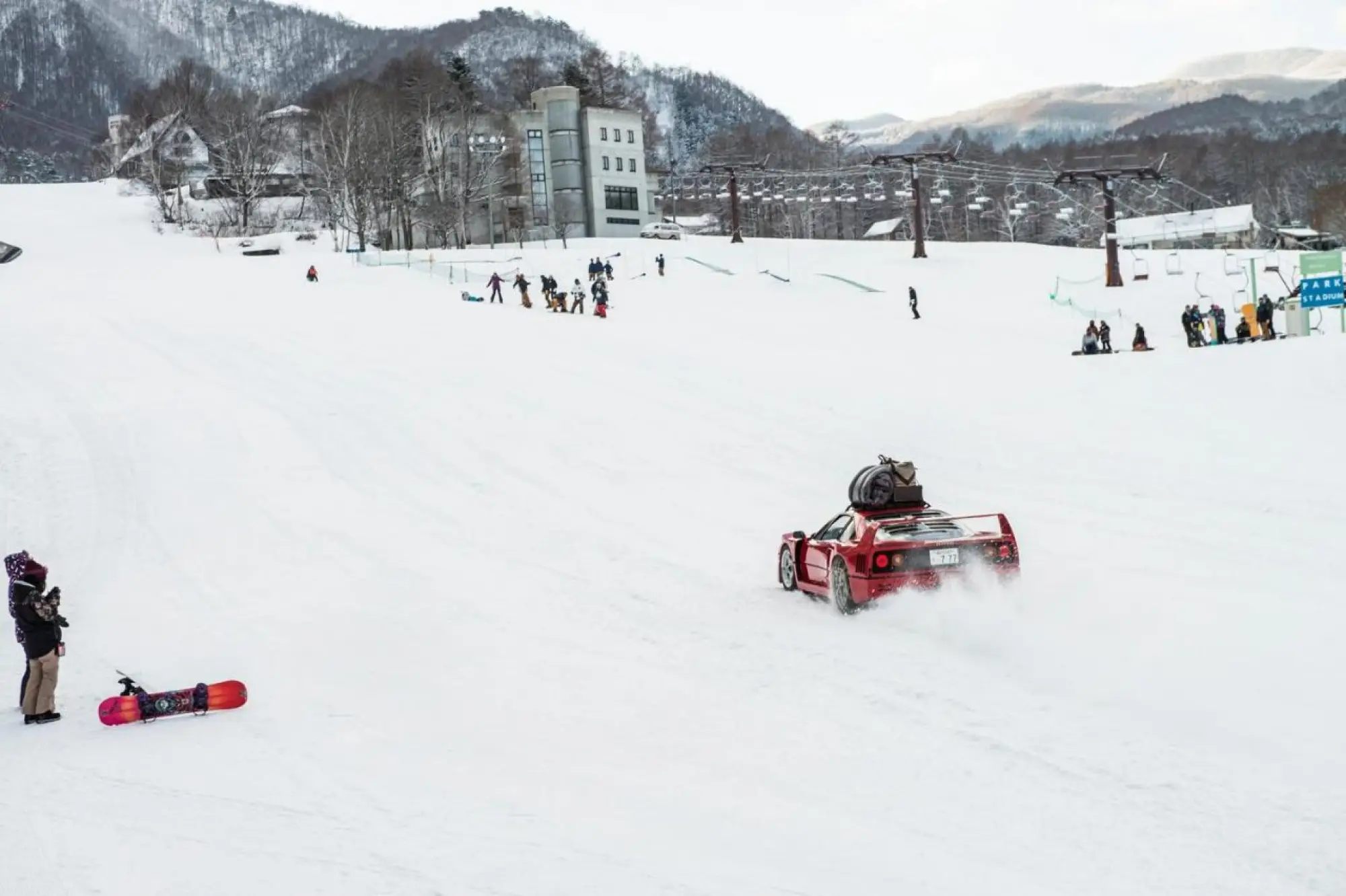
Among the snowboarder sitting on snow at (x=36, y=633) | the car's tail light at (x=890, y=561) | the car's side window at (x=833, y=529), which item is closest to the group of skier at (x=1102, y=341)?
the car's side window at (x=833, y=529)

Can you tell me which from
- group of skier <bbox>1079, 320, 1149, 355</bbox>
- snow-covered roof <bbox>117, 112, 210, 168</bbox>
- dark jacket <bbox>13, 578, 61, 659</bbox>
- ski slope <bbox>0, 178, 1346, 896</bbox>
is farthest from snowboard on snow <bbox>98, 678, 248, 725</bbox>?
snow-covered roof <bbox>117, 112, 210, 168</bbox>

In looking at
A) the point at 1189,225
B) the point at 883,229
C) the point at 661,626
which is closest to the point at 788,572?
the point at 661,626

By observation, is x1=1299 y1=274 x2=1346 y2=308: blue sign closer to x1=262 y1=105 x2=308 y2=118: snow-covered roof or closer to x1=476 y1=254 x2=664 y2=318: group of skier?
x1=476 y1=254 x2=664 y2=318: group of skier

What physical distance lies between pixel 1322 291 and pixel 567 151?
76.6 metres

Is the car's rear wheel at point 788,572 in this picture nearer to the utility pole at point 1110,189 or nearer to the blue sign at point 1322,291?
the blue sign at point 1322,291

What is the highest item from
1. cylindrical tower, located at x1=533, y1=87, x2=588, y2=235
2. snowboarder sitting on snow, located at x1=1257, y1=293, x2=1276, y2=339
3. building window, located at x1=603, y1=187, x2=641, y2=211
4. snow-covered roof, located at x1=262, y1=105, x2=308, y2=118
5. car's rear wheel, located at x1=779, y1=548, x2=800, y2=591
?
snow-covered roof, located at x1=262, y1=105, x2=308, y2=118

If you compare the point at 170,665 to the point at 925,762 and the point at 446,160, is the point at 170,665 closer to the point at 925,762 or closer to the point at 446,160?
the point at 925,762

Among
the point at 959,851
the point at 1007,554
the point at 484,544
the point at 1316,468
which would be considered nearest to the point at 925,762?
the point at 959,851

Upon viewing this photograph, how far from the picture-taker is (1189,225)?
112 m

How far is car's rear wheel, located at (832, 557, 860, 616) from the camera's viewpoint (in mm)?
12258

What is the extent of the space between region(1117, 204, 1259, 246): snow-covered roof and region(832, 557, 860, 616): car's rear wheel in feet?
328

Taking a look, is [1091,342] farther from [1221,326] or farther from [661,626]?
[661,626]

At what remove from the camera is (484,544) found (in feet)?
59.4

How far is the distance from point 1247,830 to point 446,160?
95.5 m
